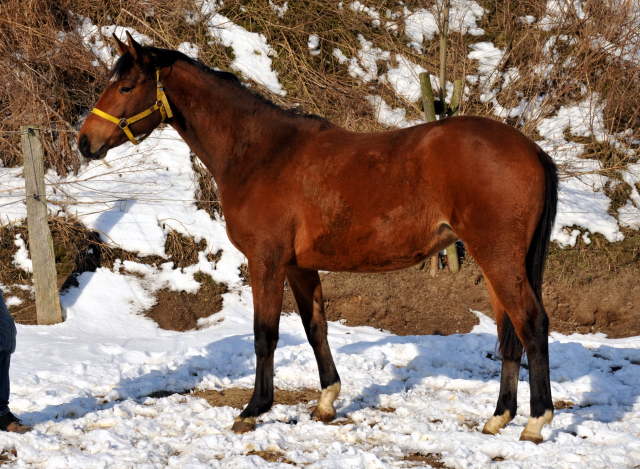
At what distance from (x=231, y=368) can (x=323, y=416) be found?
1416mm

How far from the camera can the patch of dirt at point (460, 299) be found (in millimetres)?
7215

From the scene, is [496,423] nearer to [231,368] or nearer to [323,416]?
[323,416]

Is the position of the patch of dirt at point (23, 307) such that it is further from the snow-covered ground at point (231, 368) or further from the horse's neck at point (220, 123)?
the horse's neck at point (220, 123)

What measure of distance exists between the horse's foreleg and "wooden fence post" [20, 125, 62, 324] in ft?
12.5

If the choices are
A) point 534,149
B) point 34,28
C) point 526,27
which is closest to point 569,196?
point 526,27

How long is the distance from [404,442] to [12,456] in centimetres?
229

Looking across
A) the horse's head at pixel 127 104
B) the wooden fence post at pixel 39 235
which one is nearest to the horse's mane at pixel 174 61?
the horse's head at pixel 127 104

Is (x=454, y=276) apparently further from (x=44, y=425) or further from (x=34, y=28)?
(x=34, y=28)

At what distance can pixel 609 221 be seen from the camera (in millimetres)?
8227

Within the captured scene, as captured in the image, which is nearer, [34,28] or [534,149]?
[534,149]

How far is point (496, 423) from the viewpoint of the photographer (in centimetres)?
347

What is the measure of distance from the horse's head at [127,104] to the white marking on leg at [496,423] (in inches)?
118

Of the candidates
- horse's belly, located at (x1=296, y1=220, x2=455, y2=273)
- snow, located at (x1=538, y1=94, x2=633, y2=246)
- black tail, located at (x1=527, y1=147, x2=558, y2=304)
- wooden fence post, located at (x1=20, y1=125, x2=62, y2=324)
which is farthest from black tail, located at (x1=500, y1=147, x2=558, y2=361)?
wooden fence post, located at (x1=20, y1=125, x2=62, y2=324)

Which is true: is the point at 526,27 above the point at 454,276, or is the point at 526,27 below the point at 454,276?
above
